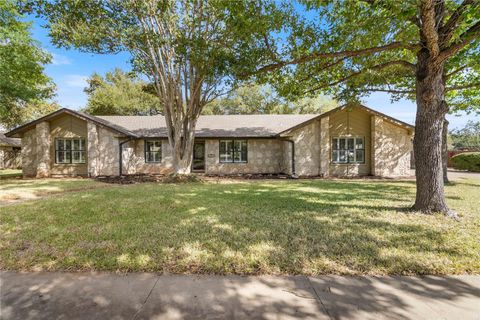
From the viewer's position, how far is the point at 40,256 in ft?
12.6

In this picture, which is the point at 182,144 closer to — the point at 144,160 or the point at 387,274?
the point at 144,160

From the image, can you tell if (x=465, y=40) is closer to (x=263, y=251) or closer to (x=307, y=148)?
(x=263, y=251)

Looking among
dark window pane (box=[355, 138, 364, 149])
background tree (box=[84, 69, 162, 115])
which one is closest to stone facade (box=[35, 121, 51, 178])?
background tree (box=[84, 69, 162, 115])

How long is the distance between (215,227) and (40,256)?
296 cm

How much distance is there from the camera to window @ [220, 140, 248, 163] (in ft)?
57.1

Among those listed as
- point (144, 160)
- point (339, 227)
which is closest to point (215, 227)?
point (339, 227)

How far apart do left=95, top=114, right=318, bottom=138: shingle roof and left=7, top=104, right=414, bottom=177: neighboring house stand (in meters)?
0.18

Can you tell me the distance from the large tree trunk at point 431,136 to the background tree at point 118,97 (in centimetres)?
2866

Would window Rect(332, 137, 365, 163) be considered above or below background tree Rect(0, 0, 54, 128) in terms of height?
below

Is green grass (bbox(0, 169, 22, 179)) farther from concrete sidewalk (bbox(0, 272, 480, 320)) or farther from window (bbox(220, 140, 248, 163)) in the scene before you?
concrete sidewalk (bbox(0, 272, 480, 320))

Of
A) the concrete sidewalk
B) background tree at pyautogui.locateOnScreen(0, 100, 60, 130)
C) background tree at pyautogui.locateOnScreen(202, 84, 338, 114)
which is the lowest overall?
the concrete sidewalk

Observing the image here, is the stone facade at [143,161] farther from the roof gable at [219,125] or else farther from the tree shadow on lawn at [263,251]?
the tree shadow on lawn at [263,251]

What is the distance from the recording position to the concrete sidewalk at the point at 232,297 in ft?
8.43

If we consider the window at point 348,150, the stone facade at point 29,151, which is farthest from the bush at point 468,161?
the stone facade at point 29,151
